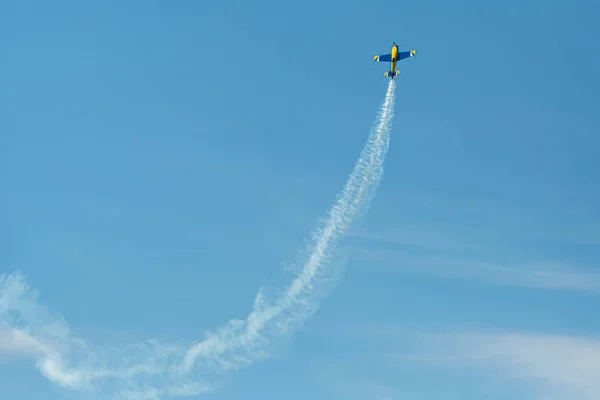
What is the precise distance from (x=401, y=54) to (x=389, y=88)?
9575 mm

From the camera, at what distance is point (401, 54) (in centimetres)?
13650

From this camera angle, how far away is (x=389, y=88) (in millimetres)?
132750

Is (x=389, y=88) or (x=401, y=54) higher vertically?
(x=401, y=54)
